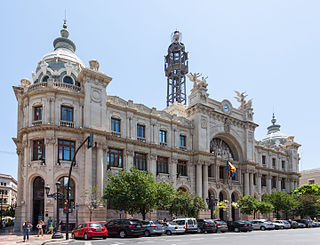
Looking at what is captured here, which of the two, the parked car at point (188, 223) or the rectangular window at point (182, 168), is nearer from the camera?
the parked car at point (188, 223)

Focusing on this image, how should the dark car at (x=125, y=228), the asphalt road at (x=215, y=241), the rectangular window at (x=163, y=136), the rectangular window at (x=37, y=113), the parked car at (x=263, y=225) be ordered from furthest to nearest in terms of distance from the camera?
the rectangular window at (x=163, y=136) < the parked car at (x=263, y=225) < the rectangular window at (x=37, y=113) < the dark car at (x=125, y=228) < the asphalt road at (x=215, y=241)

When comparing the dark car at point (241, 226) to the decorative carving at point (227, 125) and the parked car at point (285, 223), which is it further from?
the decorative carving at point (227, 125)

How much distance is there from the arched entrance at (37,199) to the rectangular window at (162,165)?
15.3 metres

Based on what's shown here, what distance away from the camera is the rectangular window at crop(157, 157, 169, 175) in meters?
44.0

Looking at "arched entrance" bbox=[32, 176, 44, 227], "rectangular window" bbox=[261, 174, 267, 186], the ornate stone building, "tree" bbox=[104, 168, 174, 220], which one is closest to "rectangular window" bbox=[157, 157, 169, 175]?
the ornate stone building

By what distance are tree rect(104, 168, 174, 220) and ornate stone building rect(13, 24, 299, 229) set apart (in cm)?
250

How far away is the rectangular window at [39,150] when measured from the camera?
116ft

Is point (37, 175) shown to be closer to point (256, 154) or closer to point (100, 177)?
point (100, 177)

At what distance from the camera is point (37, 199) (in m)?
35.0

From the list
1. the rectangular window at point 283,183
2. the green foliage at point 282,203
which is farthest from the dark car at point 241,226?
the rectangular window at point 283,183

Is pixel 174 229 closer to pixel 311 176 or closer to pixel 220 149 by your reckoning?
pixel 220 149

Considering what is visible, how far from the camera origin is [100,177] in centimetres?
3616

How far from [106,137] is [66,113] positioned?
535 cm

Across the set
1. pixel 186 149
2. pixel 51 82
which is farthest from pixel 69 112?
pixel 186 149
